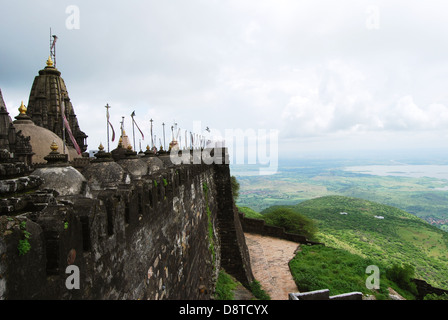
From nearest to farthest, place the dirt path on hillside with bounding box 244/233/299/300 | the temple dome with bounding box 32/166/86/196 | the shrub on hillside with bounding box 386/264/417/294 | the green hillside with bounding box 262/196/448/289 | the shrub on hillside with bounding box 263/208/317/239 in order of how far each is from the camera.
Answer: the temple dome with bounding box 32/166/86/196 → the dirt path on hillside with bounding box 244/233/299/300 → the shrub on hillside with bounding box 386/264/417/294 → the shrub on hillside with bounding box 263/208/317/239 → the green hillside with bounding box 262/196/448/289

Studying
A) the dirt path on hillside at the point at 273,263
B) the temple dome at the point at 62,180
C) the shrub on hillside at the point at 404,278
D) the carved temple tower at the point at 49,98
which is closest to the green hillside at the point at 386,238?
the shrub on hillside at the point at 404,278

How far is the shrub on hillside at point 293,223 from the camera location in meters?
26.5

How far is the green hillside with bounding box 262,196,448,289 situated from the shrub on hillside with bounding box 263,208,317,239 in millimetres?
2262

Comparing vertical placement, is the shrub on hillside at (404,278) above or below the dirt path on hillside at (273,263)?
below

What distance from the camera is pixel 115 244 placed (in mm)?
3471

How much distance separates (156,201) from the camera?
5.20 metres

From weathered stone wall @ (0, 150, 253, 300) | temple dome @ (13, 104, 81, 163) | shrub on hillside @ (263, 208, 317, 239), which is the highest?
temple dome @ (13, 104, 81, 163)

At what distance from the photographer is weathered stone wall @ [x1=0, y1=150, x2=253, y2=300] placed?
2025 mm

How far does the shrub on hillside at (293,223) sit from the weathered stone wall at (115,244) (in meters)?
18.8

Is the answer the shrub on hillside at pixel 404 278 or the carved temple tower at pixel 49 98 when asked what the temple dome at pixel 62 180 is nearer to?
the carved temple tower at pixel 49 98

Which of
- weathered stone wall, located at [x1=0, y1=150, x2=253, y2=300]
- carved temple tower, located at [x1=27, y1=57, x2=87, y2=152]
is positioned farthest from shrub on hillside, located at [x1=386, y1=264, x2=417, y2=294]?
carved temple tower, located at [x1=27, y1=57, x2=87, y2=152]

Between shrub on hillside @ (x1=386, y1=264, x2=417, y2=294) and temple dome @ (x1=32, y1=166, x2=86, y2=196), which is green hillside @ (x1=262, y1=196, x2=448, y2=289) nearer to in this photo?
shrub on hillside @ (x1=386, y1=264, x2=417, y2=294)

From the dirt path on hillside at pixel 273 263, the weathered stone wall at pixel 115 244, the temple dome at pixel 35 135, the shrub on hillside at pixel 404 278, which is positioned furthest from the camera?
the shrub on hillside at pixel 404 278

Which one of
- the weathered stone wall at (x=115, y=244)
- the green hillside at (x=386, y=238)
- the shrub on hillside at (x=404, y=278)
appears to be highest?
the weathered stone wall at (x=115, y=244)
